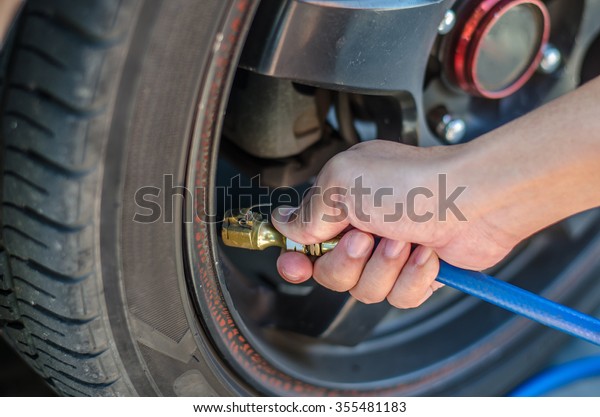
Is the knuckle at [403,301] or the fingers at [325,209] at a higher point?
the fingers at [325,209]

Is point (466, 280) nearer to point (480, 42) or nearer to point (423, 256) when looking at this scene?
point (423, 256)

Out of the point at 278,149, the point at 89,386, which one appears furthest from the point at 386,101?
the point at 89,386

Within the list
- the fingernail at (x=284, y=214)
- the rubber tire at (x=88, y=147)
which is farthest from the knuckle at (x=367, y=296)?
the rubber tire at (x=88, y=147)

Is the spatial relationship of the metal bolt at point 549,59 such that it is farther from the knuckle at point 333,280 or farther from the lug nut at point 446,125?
the knuckle at point 333,280

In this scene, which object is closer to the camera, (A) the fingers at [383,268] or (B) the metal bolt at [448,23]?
(A) the fingers at [383,268]

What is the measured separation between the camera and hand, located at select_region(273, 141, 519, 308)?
82 centimetres

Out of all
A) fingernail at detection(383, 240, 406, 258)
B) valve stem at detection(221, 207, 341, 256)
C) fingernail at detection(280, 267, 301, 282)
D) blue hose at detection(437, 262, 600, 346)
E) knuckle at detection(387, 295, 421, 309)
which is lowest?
fingernail at detection(280, 267, 301, 282)

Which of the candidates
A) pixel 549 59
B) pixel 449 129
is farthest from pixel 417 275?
pixel 549 59

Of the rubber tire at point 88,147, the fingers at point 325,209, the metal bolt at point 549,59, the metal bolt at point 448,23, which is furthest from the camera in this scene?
the metal bolt at point 549,59

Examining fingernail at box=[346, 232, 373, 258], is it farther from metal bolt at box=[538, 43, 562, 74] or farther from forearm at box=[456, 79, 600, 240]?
metal bolt at box=[538, 43, 562, 74]

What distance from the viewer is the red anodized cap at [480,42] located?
100cm

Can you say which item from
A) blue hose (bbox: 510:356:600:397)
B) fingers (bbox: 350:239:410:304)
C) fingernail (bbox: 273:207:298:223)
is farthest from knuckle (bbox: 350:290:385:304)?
blue hose (bbox: 510:356:600:397)

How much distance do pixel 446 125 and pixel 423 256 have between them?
0.29 meters

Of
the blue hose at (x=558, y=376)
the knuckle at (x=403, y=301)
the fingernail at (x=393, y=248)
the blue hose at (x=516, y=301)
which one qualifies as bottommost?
the blue hose at (x=558, y=376)
